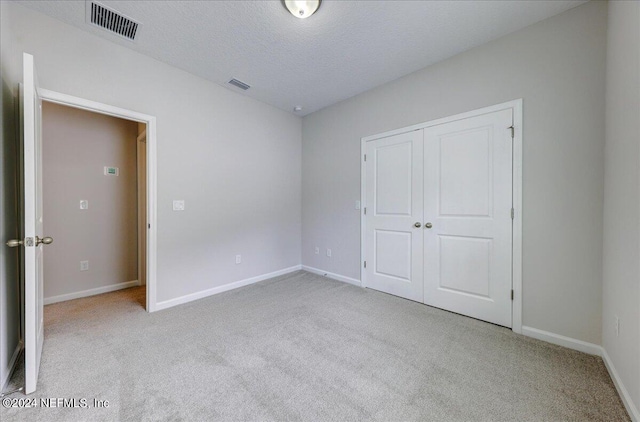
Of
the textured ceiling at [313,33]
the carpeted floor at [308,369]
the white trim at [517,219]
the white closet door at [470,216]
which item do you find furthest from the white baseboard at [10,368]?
the white trim at [517,219]

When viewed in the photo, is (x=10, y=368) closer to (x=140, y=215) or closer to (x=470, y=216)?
(x=140, y=215)

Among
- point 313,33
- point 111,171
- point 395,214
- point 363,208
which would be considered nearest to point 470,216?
point 395,214

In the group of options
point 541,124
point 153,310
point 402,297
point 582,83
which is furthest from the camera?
point 402,297

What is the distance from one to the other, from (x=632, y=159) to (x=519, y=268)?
3.78 ft

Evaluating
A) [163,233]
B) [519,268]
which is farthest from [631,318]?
[163,233]

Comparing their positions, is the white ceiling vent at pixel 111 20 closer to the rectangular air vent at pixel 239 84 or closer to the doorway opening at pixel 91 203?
the rectangular air vent at pixel 239 84

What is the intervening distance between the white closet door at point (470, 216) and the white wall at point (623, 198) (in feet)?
2.01

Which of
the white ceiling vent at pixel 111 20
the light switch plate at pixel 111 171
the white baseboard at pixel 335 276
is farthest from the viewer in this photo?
the white baseboard at pixel 335 276

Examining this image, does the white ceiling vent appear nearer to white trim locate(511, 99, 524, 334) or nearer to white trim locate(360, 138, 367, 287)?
white trim locate(360, 138, 367, 287)

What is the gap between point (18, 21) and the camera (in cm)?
196

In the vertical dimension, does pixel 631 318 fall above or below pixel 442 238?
below

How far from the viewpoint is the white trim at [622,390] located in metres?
1.29

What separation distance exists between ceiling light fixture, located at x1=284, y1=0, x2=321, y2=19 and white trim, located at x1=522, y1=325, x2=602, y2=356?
3.18 metres

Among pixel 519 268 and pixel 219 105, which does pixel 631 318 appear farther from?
pixel 219 105
